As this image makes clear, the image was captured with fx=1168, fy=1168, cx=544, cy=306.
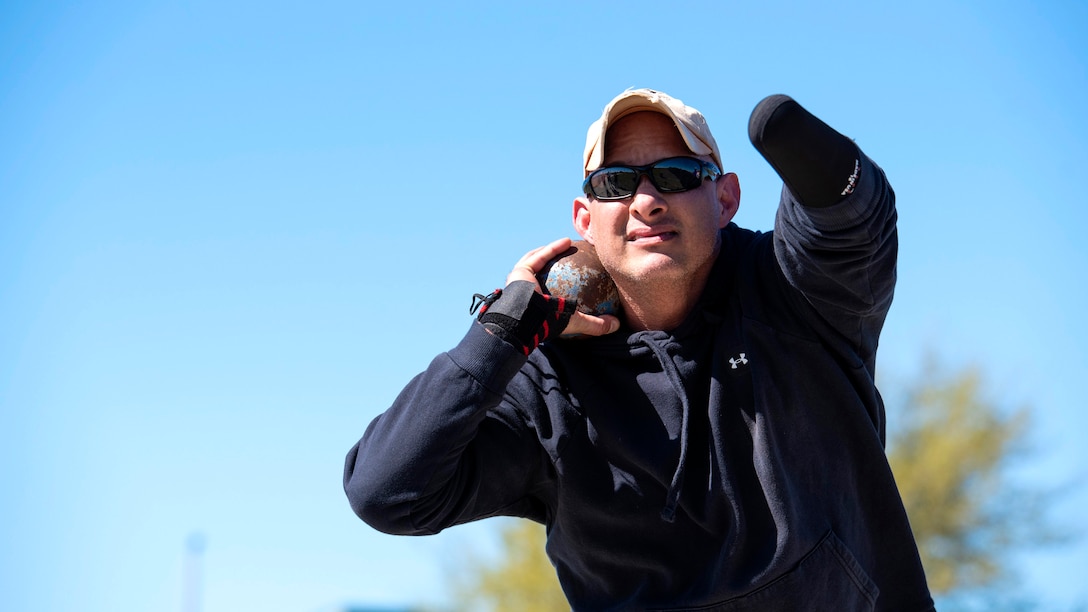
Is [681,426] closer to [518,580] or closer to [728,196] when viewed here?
[728,196]

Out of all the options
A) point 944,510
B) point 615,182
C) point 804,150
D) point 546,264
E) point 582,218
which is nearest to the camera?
point 804,150

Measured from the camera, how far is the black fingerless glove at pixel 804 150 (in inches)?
136

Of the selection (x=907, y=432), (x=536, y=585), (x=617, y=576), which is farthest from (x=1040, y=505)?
(x=617, y=576)

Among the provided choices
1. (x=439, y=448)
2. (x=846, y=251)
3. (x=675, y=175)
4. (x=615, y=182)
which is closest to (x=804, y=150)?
(x=846, y=251)

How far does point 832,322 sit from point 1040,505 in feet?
65.8

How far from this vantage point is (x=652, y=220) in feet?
13.8

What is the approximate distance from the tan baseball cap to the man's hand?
0.34 meters

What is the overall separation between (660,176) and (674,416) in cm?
87

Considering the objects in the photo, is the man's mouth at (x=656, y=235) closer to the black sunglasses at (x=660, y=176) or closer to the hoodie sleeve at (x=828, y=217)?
the black sunglasses at (x=660, y=176)

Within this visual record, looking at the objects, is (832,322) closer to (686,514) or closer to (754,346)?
(754,346)

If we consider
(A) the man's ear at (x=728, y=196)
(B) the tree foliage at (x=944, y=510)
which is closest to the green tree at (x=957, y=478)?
(B) the tree foliage at (x=944, y=510)

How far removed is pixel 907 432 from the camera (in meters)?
22.7

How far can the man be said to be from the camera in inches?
158

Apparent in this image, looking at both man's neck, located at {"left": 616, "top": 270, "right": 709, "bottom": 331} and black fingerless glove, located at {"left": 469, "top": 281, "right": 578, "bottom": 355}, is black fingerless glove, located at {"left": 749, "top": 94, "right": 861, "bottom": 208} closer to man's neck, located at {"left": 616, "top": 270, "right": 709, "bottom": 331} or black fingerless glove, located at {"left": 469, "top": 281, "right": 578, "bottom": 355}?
man's neck, located at {"left": 616, "top": 270, "right": 709, "bottom": 331}
